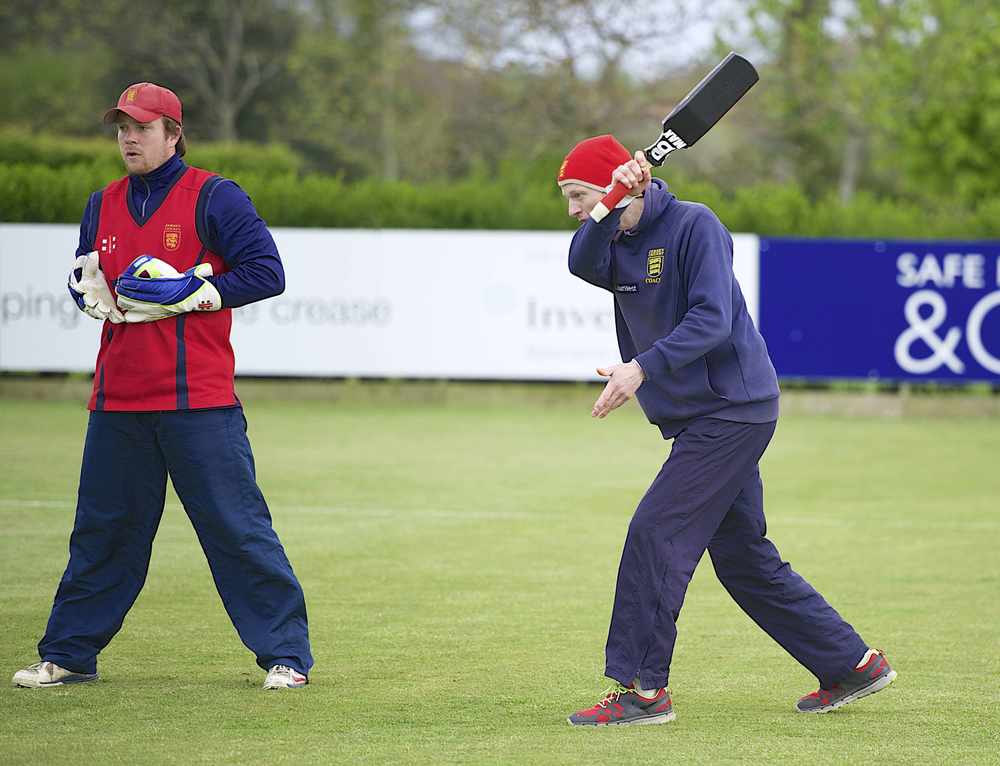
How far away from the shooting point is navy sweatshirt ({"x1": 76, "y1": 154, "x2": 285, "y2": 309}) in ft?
19.9

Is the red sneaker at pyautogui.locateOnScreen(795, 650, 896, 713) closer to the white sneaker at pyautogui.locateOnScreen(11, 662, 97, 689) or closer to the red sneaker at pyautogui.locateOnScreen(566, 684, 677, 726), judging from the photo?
the red sneaker at pyautogui.locateOnScreen(566, 684, 677, 726)

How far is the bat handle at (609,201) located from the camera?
5.57 meters

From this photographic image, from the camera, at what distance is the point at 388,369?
1911 centimetres

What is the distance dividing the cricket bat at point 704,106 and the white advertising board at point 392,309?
12614 millimetres

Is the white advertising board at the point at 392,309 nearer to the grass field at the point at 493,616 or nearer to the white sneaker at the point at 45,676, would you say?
the grass field at the point at 493,616

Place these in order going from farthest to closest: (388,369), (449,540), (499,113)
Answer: (499,113)
(388,369)
(449,540)

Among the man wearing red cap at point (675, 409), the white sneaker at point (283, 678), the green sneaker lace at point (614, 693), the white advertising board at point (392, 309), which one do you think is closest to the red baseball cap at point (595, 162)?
the man wearing red cap at point (675, 409)

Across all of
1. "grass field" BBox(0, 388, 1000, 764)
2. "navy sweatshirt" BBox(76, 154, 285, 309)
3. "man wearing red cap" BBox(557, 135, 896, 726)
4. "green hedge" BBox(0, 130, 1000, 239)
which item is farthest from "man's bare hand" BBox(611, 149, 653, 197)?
"green hedge" BBox(0, 130, 1000, 239)

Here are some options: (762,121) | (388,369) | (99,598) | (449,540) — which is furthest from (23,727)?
(762,121)

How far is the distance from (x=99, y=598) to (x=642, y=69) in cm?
3036

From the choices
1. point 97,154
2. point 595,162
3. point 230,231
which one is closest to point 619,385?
point 595,162

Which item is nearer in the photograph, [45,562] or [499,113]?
[45,562]

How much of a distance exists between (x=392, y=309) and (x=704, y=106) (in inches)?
520

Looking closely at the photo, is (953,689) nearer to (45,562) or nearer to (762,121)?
(45,562)
